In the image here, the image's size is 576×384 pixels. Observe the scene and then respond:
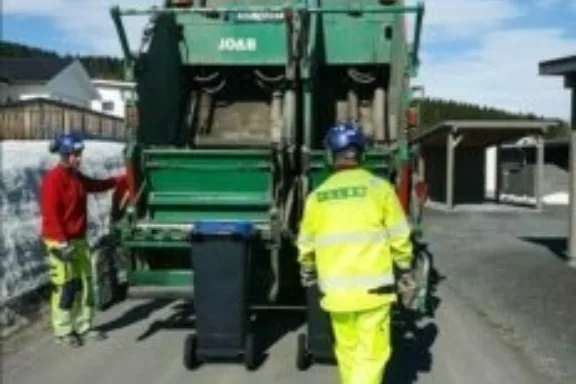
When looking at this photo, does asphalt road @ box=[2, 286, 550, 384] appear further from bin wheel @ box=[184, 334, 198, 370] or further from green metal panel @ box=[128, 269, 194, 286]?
green metal panel @ box=[128, 269, 194, 286]

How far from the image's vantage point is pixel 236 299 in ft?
27.4

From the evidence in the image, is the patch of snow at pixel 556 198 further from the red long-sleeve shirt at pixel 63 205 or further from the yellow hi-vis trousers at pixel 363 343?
the yellow hi-vis trousers at pixel 363 343

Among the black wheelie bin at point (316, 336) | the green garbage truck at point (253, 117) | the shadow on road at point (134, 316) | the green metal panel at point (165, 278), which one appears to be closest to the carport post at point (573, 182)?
the green garbage truck at point (253, 117)

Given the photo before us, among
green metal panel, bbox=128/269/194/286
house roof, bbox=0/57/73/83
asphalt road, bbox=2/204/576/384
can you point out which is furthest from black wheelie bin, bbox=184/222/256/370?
house roof, bbox=0/57/73/83

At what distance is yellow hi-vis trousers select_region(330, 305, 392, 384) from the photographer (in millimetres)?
6031

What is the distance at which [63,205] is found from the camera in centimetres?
930

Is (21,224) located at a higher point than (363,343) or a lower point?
higher

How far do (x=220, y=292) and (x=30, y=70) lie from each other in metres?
51.5

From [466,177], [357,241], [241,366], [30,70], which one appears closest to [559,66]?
[241,366]

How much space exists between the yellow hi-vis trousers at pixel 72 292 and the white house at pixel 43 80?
45.1m

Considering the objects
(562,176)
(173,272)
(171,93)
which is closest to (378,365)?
(173,272)

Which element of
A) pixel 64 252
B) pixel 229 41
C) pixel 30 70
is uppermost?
pixel 30 70

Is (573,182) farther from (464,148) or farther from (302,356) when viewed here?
(464,148)

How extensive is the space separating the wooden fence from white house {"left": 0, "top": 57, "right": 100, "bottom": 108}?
16.2m
